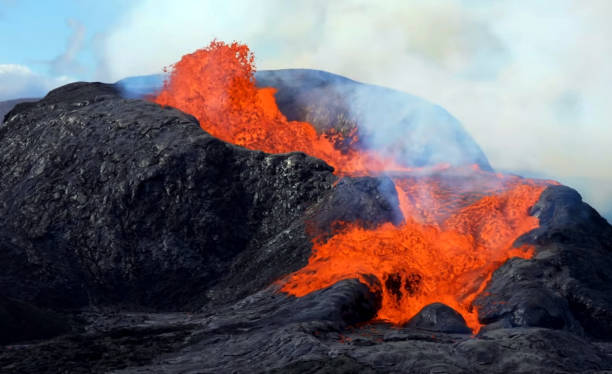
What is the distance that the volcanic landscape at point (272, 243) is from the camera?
33.0 feet

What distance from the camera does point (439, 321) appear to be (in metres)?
11.7

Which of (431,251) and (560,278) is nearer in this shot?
(560,278)

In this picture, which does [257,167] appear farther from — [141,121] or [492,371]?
[492,371]

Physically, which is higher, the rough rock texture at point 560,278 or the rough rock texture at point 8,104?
the rough rock texture at point 8,104

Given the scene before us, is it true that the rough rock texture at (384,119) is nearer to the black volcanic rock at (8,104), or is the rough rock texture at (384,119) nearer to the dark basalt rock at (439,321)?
the dark basalt rock at (439,321)

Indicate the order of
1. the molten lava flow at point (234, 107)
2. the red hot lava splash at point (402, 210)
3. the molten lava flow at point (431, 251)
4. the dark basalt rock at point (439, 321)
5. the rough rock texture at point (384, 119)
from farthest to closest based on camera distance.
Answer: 1. the rough rock texture at point (384, 119)
2. the molten lava flow at point (234, 107)
3. the red hot lava splash at point (402, 210)
4. the molten lava flow at point (431, 251)
5. the dark basalt rock at point (439, 321)

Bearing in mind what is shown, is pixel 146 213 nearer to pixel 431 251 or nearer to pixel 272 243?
pixel 272 243

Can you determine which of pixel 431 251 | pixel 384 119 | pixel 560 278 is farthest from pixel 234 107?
pixel 560 278

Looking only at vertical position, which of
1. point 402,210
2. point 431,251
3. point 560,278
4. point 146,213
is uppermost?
point 146,213

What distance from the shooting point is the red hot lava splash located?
550 inches

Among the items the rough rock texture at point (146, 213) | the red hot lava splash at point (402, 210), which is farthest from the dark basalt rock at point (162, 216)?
the red hot lava splash at point (402, 210)

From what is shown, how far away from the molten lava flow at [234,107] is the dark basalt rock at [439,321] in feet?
36.8

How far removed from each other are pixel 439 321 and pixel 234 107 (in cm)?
1388

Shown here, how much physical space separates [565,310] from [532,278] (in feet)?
3.62
